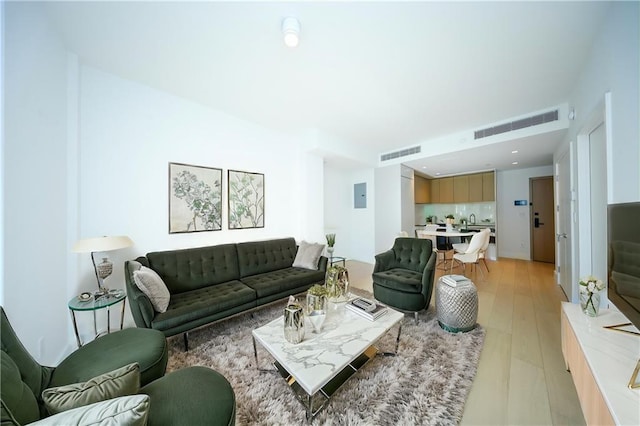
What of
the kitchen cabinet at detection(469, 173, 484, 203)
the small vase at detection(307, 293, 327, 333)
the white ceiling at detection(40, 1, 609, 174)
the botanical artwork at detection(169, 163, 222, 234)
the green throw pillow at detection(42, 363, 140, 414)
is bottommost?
the small vase at detection(307, 293, 327, 333)

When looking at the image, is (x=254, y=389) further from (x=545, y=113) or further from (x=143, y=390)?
(x=545, y=113)

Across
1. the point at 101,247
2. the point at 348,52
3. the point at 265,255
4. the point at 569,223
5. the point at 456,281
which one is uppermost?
the point at 348,52

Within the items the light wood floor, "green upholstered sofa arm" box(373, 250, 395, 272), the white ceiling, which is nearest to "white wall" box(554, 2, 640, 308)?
the white ceiling

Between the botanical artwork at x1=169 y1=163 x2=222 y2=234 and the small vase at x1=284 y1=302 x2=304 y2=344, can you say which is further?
the botanical artwork at x1=169 y1=163 x2=222 y2=234

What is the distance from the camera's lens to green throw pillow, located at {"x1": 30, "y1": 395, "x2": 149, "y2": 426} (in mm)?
581

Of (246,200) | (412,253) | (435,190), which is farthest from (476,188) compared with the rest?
(246,200)

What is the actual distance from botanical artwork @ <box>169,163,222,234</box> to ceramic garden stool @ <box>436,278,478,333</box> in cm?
291

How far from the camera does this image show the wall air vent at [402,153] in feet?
14.2

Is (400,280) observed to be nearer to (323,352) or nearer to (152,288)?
(323,352)

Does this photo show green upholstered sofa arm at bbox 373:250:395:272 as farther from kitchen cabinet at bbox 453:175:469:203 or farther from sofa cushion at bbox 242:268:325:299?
kitchen cabinet at bbox 453:175:469:203

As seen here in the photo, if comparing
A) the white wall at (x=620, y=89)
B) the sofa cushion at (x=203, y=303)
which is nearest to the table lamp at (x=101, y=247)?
the sofa cushion at (x=203, y=303)

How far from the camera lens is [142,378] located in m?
1.21

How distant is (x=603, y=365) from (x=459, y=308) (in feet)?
3.59

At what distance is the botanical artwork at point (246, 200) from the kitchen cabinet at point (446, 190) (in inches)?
206
